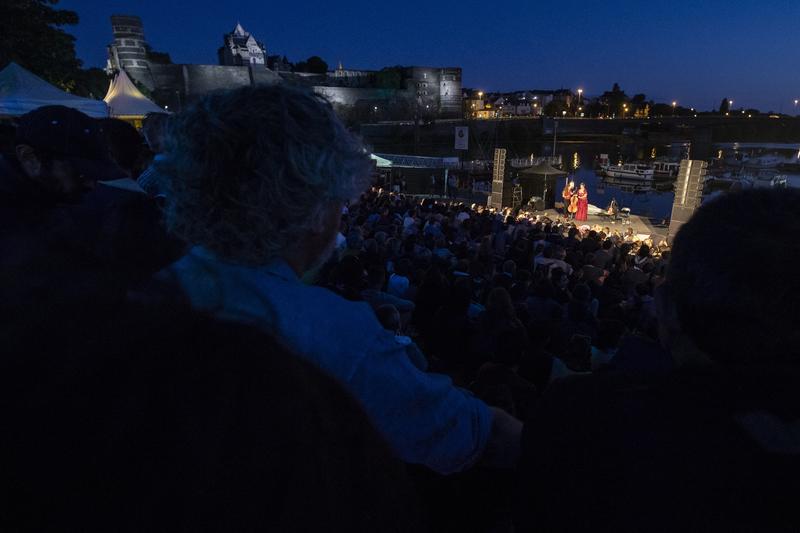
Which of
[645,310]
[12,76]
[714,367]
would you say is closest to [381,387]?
[714,367]

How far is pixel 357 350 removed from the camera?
0.98 metres

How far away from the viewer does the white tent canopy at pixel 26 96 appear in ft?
27.0

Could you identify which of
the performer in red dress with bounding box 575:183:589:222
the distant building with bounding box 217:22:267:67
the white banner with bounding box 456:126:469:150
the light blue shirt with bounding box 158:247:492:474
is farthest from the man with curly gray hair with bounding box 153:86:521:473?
the distant building with bounding box 217:22:267:67

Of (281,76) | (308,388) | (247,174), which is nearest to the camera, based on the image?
(308,388)

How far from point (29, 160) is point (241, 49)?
9130 cm

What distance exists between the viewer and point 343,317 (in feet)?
3.27

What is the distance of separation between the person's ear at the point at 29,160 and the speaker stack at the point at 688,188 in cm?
1639

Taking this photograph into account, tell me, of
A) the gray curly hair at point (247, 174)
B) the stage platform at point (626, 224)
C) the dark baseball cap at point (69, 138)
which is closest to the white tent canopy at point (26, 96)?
the dark baseball cap at point (69, 138)

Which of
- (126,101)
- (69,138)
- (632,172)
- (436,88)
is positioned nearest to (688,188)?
(69,138)

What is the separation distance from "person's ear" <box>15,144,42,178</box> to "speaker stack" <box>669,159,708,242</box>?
1639 cm

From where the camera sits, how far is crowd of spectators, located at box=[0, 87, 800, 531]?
430 mm

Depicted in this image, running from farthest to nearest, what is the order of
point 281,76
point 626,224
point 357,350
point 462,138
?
point 281,76 → point 462,138 → point 626,224 → point 357,350

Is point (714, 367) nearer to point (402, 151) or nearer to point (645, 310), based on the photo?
point (645, 310)

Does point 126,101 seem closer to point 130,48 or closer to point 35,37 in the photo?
point 35,37
